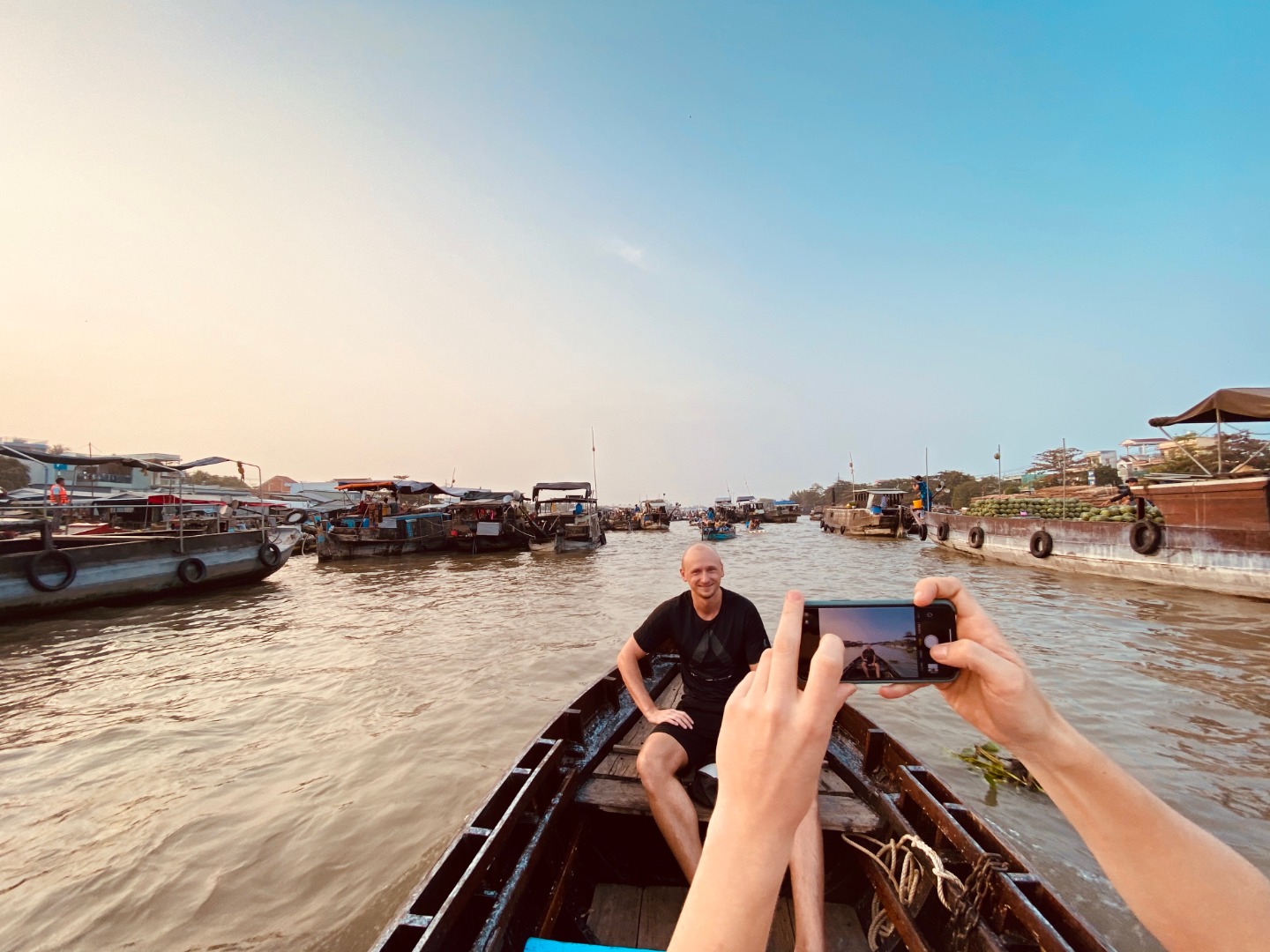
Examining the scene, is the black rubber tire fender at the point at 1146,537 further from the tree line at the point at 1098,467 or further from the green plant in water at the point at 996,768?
the green plant in water at the point at 996,768

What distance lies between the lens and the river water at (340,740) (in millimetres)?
3576

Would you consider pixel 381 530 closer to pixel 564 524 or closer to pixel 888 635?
pixel 564 524

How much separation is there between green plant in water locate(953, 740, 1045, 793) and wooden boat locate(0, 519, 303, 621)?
15141mm

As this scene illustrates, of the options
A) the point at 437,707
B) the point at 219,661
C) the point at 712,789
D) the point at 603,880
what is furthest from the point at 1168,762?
the point at 219,661

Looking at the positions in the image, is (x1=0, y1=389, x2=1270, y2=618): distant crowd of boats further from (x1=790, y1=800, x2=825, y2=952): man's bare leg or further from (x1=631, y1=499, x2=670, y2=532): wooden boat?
(x1=631, y1=499, x2=670, y2=532): wooden boat

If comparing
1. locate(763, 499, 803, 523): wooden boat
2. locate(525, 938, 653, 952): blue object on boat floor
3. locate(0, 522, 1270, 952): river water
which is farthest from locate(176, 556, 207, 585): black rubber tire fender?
locate(763, 499, 803, 523): wooden boat

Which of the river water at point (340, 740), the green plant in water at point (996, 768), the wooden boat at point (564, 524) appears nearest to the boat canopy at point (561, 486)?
the wooden boat at point (564, 524)

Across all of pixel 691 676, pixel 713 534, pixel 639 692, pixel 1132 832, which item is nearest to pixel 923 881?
pixel 691 676

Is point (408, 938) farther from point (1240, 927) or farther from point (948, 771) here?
point (948, 771)

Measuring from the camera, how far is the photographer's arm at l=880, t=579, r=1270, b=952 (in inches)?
34.4

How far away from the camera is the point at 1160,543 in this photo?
12.6 metres

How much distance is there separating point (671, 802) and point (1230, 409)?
15.1m

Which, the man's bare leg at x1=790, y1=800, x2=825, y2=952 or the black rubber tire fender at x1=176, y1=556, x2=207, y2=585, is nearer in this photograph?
the man's bare leg at x1=790, y1=800, x2=825, y2=952

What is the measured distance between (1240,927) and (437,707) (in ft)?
23.0
